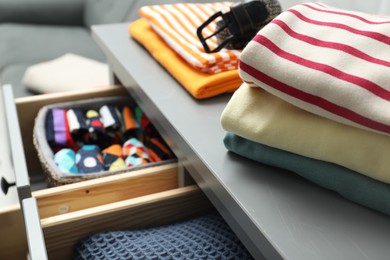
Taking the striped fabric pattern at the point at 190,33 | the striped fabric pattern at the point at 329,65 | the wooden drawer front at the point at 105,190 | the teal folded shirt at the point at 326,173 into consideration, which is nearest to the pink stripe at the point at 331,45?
the striped fabric pattern at the point at 329,65

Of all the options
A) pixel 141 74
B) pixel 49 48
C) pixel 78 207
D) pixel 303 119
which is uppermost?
pixel 303 119

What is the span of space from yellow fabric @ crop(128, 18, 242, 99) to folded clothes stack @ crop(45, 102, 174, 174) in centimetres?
18

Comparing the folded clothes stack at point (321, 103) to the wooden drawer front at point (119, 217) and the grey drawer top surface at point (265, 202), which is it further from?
the wooden drawer front at point (119, 217)

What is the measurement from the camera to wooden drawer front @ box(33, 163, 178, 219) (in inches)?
29.4

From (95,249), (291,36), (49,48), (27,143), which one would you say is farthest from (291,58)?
(49,48)

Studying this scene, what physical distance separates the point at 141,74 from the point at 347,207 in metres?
0.47

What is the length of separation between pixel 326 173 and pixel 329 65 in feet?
0.40

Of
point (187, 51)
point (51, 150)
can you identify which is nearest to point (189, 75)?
point (187, 51)

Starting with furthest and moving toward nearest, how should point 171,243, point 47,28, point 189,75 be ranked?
point 47,28 < point 189,75 < point 171,243

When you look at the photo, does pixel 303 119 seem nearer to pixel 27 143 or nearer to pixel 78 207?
pixel 78 207

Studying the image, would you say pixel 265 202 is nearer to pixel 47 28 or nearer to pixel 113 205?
pixel 113 205

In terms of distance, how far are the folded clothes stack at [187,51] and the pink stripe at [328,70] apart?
21 cm

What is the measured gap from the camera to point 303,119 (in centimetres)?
52

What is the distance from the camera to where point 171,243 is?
640 mm
